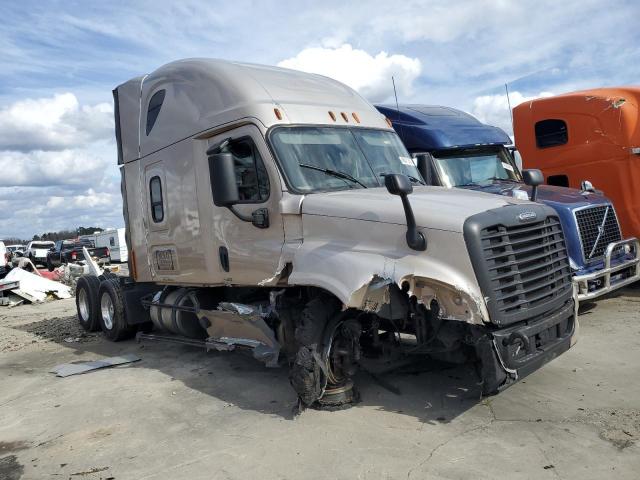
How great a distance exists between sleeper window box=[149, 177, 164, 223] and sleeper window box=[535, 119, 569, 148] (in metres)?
6.66

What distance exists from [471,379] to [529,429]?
1177 millimetres

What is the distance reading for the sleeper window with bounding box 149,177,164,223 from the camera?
7258 mm

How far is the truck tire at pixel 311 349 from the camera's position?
15.6 ft

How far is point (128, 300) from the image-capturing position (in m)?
8.81

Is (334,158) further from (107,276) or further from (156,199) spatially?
(107,276)

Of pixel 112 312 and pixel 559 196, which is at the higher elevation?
pixel 559 196

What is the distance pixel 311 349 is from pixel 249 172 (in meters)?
1.85

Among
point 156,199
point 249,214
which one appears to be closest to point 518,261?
point 249,214

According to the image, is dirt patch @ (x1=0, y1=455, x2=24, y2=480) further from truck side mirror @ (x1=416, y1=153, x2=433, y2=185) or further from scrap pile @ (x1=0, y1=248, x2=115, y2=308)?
scrap pile @ (x1=0, y1=248, x2=115, y2=308)

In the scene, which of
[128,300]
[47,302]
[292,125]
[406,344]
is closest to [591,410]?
[406,344]

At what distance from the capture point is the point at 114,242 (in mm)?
34906

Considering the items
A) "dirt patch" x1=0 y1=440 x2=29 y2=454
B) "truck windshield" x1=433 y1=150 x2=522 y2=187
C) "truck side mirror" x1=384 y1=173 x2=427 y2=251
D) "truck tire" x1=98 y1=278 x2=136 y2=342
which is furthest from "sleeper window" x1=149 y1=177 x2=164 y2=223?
"truck windshield" x1=433 y1=150 x2=522 y2=187

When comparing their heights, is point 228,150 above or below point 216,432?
above

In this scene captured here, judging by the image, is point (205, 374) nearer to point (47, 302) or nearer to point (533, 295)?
point (533, 295)
